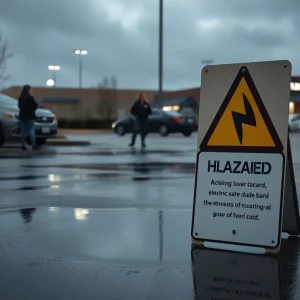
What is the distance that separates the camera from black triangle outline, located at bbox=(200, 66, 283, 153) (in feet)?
15.7

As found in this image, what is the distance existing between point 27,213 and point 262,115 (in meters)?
2.75

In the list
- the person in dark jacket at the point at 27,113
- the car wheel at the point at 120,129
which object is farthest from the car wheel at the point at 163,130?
the person in dark jacket at the point at 27,113

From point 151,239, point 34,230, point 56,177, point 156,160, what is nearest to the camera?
point 151,239

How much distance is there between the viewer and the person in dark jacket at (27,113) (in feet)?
53.9

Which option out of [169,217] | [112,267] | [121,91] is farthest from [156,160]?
[121,91]

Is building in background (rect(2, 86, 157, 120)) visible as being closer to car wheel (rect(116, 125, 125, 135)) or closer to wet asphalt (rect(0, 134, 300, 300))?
car wheel (rect(116, 125, 125, 135))

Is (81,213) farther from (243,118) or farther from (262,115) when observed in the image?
(262,115)

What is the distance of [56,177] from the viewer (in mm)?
10008

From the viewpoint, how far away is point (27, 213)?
21.0 ft

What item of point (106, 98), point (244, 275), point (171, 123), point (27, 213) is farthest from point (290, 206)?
point (106, 98)

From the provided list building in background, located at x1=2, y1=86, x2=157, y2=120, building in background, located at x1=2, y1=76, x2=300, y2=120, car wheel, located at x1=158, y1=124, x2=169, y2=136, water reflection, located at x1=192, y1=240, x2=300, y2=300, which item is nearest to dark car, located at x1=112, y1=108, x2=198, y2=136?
car wheel, located at x1=158, y1=124, x2=169, y2=136

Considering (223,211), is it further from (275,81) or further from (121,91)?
(121,91)

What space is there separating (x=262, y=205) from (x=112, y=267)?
48.9 inches

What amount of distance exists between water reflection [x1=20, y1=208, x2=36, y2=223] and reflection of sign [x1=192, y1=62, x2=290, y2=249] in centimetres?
183
